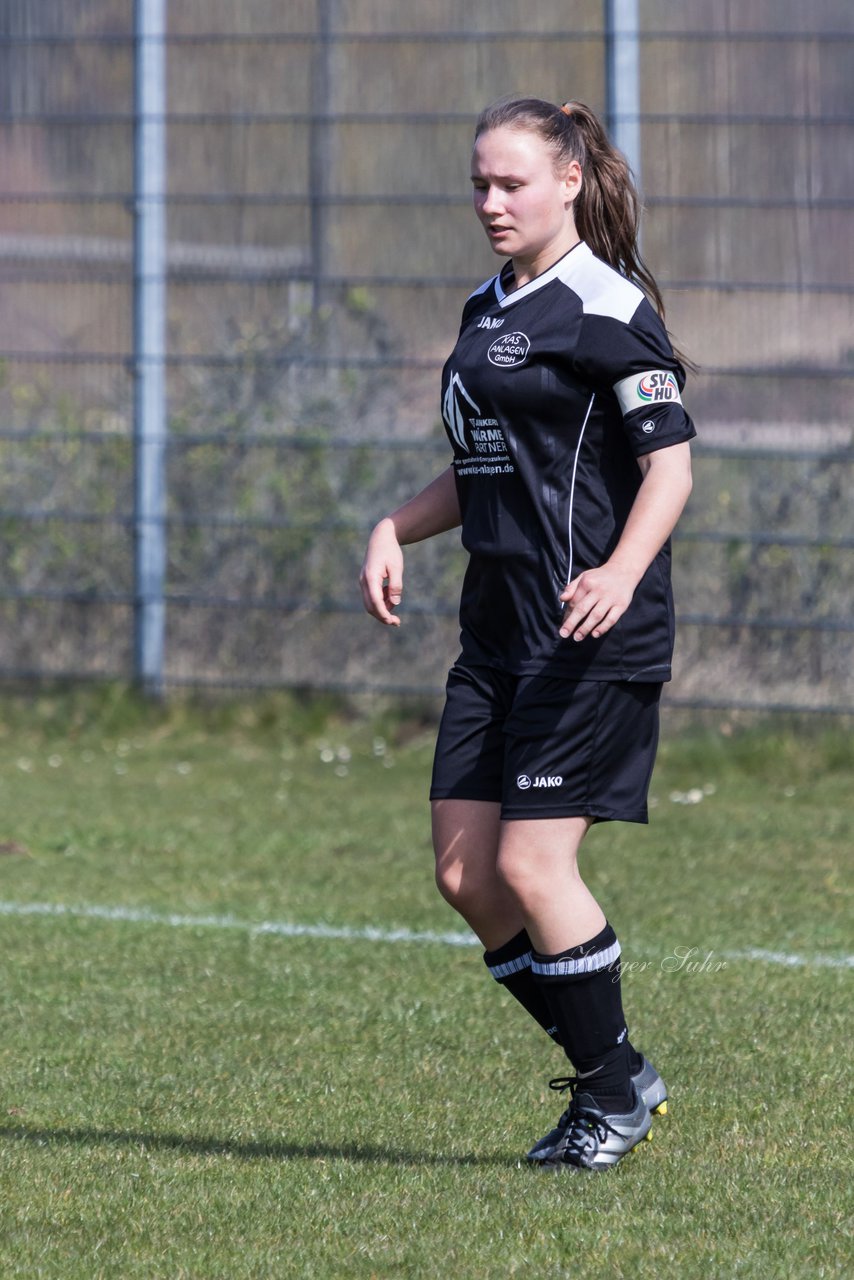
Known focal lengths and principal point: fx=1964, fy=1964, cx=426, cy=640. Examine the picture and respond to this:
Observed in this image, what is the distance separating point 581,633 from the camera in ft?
10.3

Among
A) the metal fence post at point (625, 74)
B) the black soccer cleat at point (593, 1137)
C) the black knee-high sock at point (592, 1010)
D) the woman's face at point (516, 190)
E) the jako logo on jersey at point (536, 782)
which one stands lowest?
the black soccer cleat at point (593, 1137)

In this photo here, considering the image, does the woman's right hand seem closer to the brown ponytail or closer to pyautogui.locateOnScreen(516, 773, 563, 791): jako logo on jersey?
pyautogui.locateOnScreen(516, 773, 563, 791): jako logo on jersey

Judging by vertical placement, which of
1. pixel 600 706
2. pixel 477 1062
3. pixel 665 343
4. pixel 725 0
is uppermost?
pixel 725 0

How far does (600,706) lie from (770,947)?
2.14 metres

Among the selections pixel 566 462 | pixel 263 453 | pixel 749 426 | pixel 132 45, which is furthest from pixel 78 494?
pixel 566 462

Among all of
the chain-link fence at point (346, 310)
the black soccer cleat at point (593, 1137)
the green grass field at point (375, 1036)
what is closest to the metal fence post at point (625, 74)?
the chain-link fence at point (346, 310)

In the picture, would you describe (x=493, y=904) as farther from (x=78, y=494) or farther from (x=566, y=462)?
(x=78, y=494)

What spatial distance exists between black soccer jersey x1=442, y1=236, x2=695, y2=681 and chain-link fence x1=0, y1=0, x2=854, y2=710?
4855 millimetres

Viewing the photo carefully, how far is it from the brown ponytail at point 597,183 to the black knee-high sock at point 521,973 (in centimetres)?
119

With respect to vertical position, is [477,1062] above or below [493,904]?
below

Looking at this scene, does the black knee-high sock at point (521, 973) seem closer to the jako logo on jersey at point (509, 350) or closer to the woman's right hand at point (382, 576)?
the woman's right hand at point (382, 576)

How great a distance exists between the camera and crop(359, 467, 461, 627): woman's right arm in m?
3.58

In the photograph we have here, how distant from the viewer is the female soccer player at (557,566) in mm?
3359

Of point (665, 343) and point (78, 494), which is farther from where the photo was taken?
point (78, 494)
